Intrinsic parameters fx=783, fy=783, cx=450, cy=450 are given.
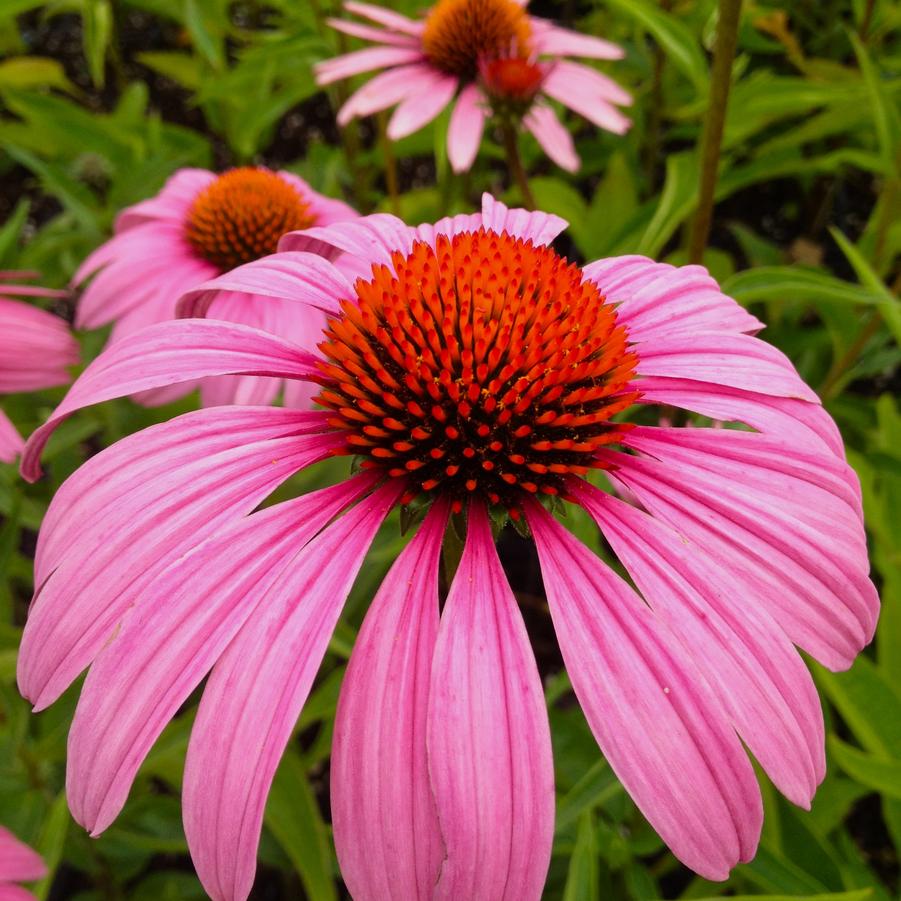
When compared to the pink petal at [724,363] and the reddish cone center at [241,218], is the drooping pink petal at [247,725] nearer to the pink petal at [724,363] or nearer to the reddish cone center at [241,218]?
the pink petal at [724,363]

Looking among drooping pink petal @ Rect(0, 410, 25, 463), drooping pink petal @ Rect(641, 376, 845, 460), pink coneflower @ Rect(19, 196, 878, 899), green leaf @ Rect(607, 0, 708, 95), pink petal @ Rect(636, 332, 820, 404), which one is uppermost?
green leaf @ Rect(607, 0, 708, 95)

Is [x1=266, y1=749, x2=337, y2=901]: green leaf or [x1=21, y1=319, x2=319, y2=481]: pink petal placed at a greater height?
[x1=21, y1=319, x2=319, y2=481]: pink petal

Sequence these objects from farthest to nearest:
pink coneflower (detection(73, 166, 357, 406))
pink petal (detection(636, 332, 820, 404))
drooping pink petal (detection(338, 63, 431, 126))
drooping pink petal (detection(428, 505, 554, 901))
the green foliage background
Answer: drooping pink petal (detection(338, 63, 431, 126)), pink coneflower (detection(73, 166, 357, 406)), the green foliage background, pink petal (detection(636, 332, 820, 404)), drooping pink petal (detection(428, 505, 554, 901))

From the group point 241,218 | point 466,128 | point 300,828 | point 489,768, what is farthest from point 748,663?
point 466,128

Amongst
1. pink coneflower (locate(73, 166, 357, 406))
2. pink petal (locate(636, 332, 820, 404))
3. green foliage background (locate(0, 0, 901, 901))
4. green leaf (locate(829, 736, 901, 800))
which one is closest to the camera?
pink petal (locate(636, 332, 820, 404))

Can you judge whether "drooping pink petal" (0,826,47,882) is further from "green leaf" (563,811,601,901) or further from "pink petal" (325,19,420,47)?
"pink petal" (325,19,420,47)

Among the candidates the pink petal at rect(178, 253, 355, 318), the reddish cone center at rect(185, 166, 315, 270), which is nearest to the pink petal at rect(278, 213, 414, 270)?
the pink petal at rect(178, 253, 355, 318)

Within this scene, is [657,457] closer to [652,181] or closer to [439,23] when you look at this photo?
[439,23]
